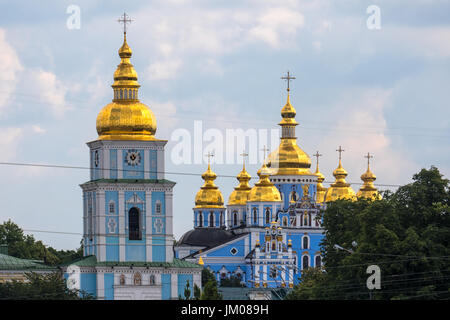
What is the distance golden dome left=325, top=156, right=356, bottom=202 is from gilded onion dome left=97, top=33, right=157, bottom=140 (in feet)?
152

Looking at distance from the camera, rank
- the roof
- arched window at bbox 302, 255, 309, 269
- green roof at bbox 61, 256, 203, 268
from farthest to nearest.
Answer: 1. the roof
2. arched window at bbox 302, 255, 309, 269
3. green roof at bbox 61, 256, 203, 268

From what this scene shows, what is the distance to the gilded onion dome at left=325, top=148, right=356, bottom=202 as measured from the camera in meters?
142

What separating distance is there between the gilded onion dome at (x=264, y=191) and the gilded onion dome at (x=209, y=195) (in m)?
4.56

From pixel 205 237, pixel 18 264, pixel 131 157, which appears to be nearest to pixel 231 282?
pixel 205 237

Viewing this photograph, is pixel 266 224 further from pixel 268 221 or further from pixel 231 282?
pixel 231 282

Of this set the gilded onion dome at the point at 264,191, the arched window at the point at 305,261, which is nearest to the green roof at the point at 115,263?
the arched window at the point at 305,261

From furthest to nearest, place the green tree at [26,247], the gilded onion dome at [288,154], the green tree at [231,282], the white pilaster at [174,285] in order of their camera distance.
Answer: the gilded onion dome at [288,154] < the green tree at [231,282] < the green tree at [26,247] < the white pilaster at [174,285]

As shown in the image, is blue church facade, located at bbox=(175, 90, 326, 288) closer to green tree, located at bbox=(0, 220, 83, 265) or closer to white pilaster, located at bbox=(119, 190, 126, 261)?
green tree, located at bbox=(0, 220, 83, 265)

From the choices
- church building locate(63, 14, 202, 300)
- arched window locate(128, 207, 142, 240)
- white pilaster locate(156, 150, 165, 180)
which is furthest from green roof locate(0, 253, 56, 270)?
white pilaster locate(156, 150, 165, 180)

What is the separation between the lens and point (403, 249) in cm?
6856

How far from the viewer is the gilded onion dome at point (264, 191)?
13512 centimetres

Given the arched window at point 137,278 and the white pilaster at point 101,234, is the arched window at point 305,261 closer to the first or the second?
the arched window at point 137,278
